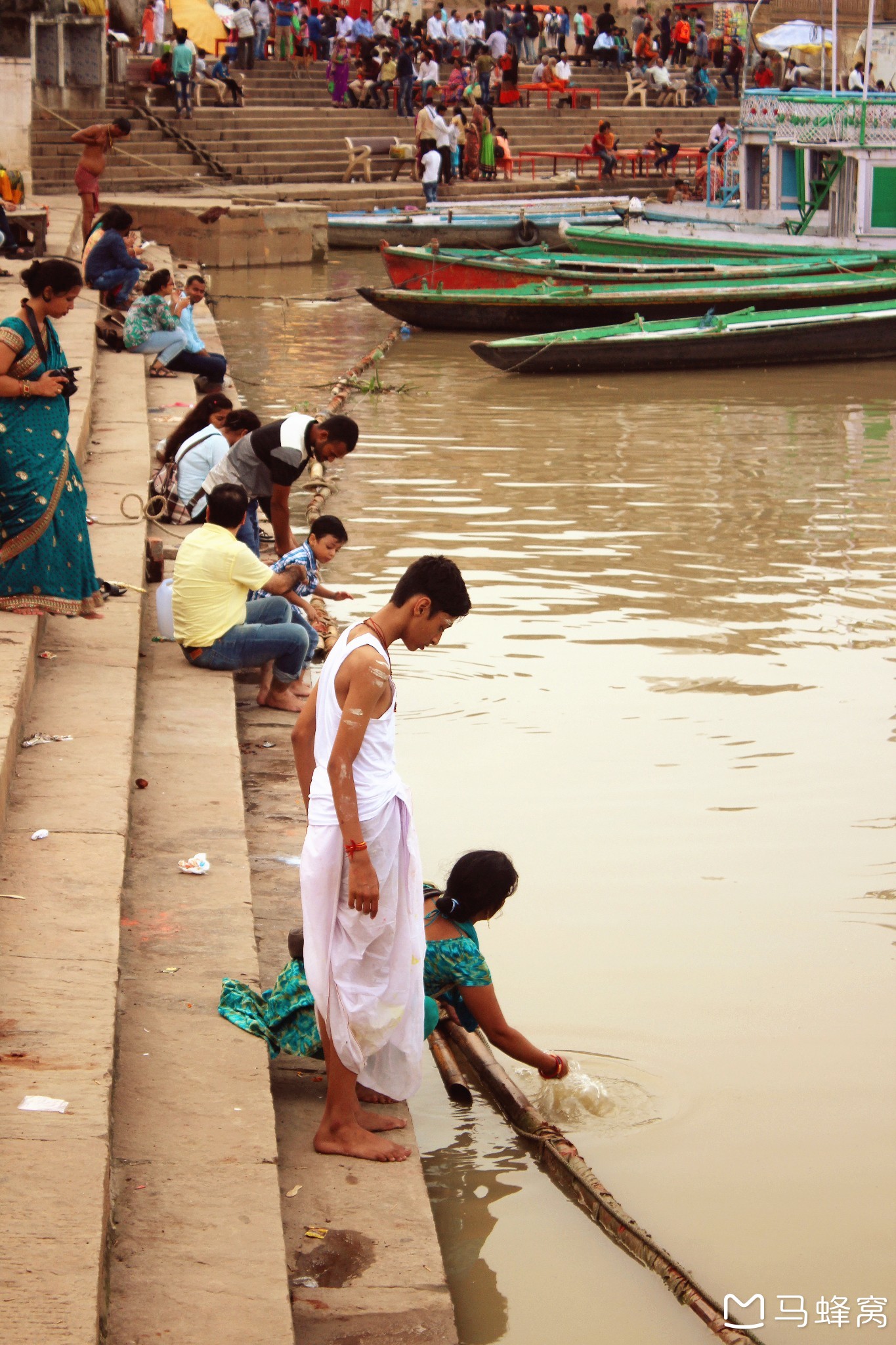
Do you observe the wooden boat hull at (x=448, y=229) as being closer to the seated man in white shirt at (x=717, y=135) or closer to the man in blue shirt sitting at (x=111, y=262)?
the seated man in white shirt at (x=717, y=135)

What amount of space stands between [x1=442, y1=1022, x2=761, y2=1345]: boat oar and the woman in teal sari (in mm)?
2565

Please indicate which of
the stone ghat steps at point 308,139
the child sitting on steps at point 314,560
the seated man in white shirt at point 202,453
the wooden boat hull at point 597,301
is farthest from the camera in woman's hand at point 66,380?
the stone ghat steps at point 308,139

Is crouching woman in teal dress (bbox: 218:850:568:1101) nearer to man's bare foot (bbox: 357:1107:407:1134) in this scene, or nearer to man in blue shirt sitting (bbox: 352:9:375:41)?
man's bare foot (bbox: 357:1107:407:1134)

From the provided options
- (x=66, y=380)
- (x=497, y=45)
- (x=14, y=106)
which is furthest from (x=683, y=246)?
(x=66, y=380)

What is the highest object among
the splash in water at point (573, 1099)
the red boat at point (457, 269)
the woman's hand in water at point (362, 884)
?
the red boat at point (457, 269)

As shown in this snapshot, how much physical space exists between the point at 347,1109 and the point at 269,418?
9546mm

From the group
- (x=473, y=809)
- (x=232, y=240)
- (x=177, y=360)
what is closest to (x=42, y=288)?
(x=473, y=809)

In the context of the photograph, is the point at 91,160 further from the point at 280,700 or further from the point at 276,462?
the point at 280,700

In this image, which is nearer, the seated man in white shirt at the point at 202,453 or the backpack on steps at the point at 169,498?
the seated man in white shirt at the point at 202,453

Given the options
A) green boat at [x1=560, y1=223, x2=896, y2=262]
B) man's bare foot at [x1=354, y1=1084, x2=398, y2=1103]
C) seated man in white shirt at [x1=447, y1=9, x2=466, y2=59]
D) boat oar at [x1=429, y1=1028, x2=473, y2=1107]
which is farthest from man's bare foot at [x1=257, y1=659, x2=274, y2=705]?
seated man in white shirt at [x1=447, y1=9, x2=466, y2=59]

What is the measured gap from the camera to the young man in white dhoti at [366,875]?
3.21 metres

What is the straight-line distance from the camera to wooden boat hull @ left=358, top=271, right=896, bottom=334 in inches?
631

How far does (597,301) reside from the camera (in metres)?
15.9

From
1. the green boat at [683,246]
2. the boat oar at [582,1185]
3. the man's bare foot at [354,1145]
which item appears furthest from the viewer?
the green boat at [683,246]
